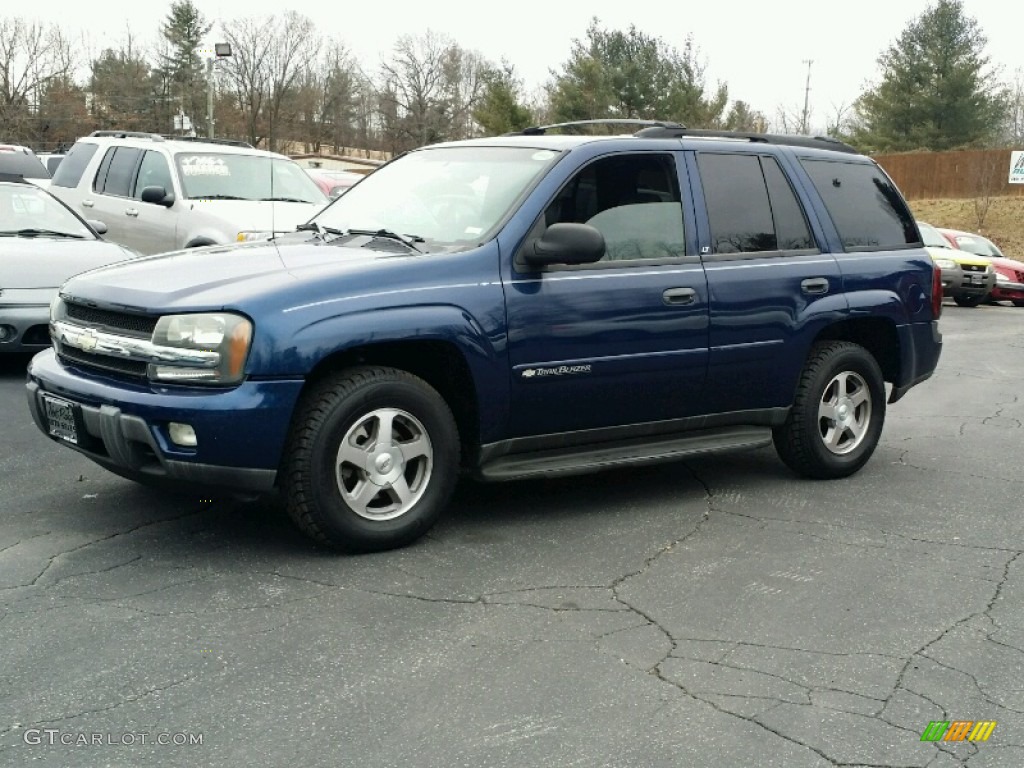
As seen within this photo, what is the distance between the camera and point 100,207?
13680 millimetres

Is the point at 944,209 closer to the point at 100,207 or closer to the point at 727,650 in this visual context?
the point at 100,207

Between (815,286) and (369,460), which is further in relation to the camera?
(815,286)

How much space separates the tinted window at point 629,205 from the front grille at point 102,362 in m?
1.95

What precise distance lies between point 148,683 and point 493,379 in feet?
6.99

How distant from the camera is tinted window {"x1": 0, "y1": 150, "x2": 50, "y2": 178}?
61.6ft

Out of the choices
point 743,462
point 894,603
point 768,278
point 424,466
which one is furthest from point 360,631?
point 743,462

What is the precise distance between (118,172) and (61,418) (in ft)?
29.7

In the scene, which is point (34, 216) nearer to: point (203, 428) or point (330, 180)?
point (203, 428)

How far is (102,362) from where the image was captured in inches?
204

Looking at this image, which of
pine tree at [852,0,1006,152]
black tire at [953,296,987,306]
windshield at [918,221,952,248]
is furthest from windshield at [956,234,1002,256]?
pine tree at [852,0,1006,152]

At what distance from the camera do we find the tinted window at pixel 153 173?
12.6 m

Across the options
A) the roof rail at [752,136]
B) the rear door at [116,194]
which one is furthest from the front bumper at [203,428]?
the rear door at [116,194]

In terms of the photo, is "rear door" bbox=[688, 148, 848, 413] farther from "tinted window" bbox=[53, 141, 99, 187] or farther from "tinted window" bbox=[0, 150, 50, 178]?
"tinted window" bbox=[0, 150, 50, 178]

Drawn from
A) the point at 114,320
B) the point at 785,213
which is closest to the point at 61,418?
the point at 114,320
